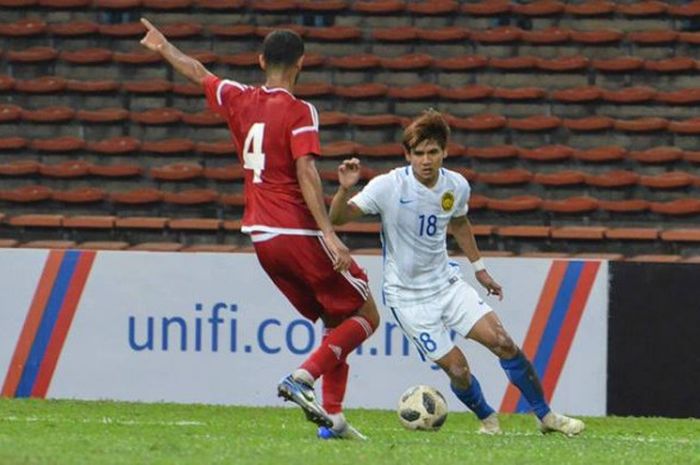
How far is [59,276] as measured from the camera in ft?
38.2

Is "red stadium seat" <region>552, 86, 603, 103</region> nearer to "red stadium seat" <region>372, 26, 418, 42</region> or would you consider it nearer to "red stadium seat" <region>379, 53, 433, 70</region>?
"red stadium seat" <region>379, 53, 433, 70</region>

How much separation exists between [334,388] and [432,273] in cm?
91

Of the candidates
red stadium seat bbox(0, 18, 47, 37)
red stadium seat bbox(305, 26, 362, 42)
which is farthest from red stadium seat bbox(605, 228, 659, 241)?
red stadium seat bbox(0, 18, 47, 37)

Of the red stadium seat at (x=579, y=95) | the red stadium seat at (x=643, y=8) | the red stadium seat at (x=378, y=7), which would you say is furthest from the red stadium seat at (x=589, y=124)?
the red stadium seat at (x=378, y=7)

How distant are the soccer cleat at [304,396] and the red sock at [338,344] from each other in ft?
0.65

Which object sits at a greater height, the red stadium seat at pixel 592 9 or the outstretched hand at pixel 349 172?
the red stadium seat at pixel 592 9

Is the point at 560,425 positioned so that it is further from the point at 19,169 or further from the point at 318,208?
the point at 19,169

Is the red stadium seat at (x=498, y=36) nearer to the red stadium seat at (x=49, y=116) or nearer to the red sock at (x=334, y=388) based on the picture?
the red stadium seat at (x=49, y=116)

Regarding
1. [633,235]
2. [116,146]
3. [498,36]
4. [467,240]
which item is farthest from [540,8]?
[467,240]

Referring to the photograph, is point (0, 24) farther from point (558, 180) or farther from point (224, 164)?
point (558, 180)

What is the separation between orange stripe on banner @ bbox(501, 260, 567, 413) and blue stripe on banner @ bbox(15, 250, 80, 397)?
2962 millimetres

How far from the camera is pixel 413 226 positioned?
8.64 meters

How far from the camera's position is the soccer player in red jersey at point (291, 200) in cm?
781

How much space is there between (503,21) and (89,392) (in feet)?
16.7
